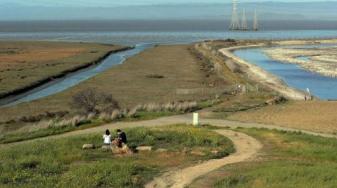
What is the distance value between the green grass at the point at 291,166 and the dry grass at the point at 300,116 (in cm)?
678

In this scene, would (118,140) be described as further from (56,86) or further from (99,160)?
(56,86)

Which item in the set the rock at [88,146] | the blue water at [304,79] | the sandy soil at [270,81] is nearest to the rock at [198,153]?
the rock at [88,146]

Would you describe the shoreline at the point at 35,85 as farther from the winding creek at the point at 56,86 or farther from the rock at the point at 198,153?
the rock at the point at 198,153

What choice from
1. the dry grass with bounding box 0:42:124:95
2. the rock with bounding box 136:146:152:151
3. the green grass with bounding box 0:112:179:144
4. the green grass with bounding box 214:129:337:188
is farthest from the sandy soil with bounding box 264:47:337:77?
the rock with bounding box 136:146:152:151

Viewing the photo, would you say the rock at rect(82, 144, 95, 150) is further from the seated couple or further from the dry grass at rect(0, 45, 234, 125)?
the dry grass at rect(0, 45, 234, 125)

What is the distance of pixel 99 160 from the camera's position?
22.1 m

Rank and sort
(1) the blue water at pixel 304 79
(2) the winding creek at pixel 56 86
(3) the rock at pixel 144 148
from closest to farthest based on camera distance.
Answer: (3) the rock at pixel 144 148 → (2) the winding creek at pixel 56 86 → (1) the blue water at pixel 304 79

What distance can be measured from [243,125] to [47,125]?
399 inches

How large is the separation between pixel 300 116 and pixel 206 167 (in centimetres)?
1783

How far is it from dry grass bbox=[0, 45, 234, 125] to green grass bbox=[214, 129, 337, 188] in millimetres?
20362

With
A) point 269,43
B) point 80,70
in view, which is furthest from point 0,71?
point 269,43

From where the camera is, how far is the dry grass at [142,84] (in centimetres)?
4516

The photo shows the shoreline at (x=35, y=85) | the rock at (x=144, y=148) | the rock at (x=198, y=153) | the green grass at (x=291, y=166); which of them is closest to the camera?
the green grass at (x=291, y=166)

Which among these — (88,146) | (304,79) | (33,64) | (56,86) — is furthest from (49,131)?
(33,64)
